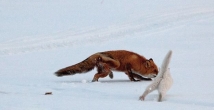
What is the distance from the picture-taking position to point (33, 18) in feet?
63.7

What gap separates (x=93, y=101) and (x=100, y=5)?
16.4 meters

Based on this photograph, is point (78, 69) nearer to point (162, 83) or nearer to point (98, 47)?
point (162, 83)

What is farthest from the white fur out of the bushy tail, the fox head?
the bushy tail

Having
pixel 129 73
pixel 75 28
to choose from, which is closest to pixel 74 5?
pixel 75 28

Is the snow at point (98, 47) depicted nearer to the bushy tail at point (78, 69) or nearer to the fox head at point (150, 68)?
the bushy tail at point (78, 69)

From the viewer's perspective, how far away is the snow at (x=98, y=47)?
6.28 meters

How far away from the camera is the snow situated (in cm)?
628

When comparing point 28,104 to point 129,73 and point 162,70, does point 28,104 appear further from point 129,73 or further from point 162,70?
point 129,73

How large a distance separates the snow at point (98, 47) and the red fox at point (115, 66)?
0.18 meters

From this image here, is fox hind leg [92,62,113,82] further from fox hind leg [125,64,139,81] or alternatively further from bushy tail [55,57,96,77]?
fox hind leg [125,64,139,81]

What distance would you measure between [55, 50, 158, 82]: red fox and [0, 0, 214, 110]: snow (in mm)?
178

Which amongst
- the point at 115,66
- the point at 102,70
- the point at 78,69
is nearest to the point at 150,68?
the point at 115,66

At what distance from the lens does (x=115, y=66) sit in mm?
8539

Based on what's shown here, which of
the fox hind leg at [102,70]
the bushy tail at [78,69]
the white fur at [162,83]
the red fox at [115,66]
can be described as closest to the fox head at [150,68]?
the red fox at [115,66]
